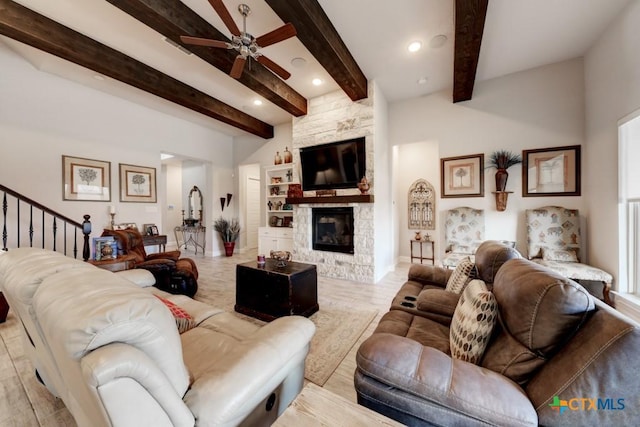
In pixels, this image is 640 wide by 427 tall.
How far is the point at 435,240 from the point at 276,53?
14.2ft

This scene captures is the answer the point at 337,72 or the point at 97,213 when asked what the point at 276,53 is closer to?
the point at 337,72

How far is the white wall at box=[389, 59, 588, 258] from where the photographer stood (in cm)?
340

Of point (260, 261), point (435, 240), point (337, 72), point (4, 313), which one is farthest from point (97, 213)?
point (435, 240)

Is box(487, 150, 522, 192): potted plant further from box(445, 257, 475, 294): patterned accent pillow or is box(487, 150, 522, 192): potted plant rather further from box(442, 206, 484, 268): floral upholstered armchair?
box(445, 257, 475, 294): patterned accent pillow

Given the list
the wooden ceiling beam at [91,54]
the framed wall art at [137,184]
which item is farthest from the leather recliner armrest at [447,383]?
the framed wall art at [137,184]

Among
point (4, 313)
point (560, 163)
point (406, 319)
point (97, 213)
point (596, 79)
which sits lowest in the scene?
point (4, 313)

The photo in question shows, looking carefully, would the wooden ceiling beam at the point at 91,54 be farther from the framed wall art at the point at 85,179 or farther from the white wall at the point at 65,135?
the framed wall art at the point at 85,179

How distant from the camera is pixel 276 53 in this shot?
321 cm

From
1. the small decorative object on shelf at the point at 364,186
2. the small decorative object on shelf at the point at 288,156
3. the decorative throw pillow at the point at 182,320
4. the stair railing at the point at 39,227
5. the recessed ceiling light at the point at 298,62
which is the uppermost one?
the recessed ceiling light at the point at 298,62

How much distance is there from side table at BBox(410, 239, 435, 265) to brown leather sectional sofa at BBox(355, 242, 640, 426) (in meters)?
3.96

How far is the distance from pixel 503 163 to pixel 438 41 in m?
2.01

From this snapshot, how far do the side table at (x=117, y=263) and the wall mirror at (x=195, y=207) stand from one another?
3.61 metres

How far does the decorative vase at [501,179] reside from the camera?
367 centimetres

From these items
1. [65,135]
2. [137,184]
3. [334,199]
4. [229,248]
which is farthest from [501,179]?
[65,135]
